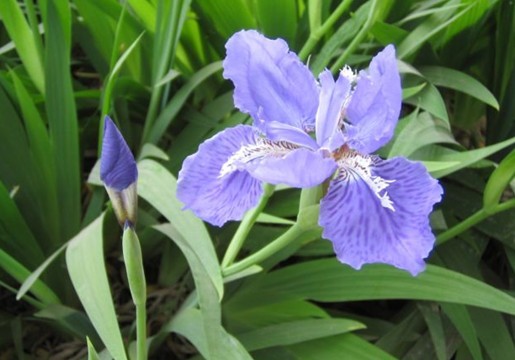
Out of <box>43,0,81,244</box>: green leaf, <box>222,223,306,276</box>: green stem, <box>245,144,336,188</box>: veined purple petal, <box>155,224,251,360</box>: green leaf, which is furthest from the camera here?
<box>43,0,81,244</box>: green leaf

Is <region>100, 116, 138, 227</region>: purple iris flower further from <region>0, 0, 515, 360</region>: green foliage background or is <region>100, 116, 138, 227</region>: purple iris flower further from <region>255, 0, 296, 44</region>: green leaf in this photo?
<region>255, 0, 296, 44</region>: green leaf

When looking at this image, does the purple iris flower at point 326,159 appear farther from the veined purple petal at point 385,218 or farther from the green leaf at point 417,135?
the green leaf at point 417,135

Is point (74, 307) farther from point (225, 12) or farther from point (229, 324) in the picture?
point (225, 12)

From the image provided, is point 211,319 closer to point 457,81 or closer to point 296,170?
point 296,170

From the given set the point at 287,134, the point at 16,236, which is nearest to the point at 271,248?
the point at 287,134

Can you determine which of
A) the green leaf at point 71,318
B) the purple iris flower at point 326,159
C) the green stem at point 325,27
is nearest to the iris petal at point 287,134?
the purple iris flower at point 326,159

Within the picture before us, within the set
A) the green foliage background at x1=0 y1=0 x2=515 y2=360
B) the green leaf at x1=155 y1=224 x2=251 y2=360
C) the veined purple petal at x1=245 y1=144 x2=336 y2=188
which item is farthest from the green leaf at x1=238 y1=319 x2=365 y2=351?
the veined purple petal at x1=245 y1=144 x2=336 y2=188
